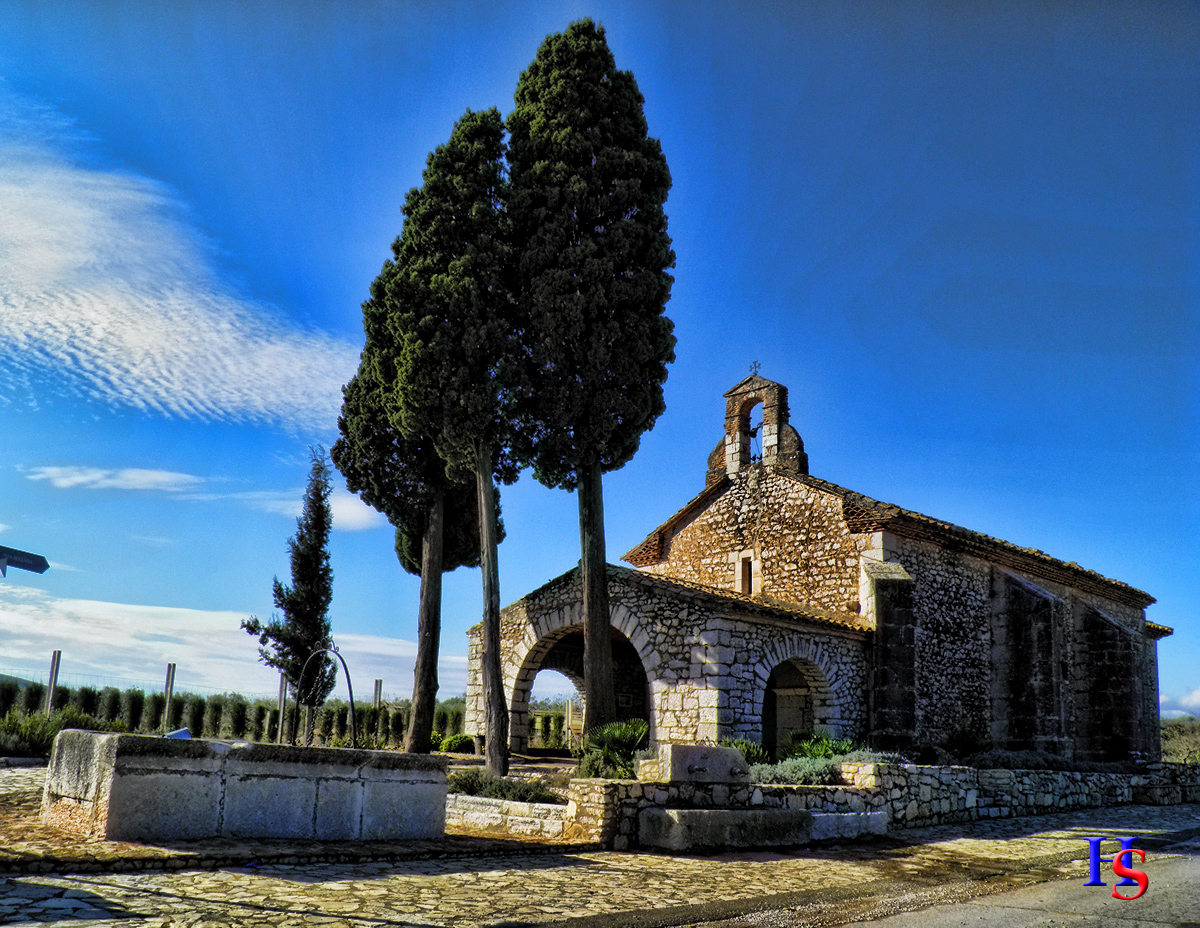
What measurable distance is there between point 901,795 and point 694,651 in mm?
4204

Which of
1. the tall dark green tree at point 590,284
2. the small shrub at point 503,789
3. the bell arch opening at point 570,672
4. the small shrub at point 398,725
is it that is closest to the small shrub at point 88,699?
the small shrub at point 398,725

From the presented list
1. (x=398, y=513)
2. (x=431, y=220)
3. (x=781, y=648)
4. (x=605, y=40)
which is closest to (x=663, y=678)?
(x=781, y=648)

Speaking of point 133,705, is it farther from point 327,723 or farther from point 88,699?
point 327,723

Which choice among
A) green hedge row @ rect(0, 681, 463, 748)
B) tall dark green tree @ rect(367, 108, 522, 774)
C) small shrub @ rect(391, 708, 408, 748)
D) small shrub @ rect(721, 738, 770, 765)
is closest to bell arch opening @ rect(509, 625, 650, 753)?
small shrub @ rect(721, 738, 770, 765)

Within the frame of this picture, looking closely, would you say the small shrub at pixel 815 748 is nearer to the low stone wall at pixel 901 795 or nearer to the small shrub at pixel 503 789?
the low stone wall at pixel 901 795

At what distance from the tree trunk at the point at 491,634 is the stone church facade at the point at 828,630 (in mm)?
2401

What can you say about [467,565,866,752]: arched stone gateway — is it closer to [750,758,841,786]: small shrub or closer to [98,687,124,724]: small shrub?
[750,758,841,786]: small shrub

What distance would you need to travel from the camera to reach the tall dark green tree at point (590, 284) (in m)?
15.3

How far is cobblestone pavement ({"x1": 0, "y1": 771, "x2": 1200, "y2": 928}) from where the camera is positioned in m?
5.12

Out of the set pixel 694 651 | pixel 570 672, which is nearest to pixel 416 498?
pixel 570 672

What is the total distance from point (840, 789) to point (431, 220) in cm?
1131

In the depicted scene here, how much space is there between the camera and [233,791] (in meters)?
7.27

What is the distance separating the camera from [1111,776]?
56.2 feet

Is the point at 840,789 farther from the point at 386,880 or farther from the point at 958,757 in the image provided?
the point at 958,757
